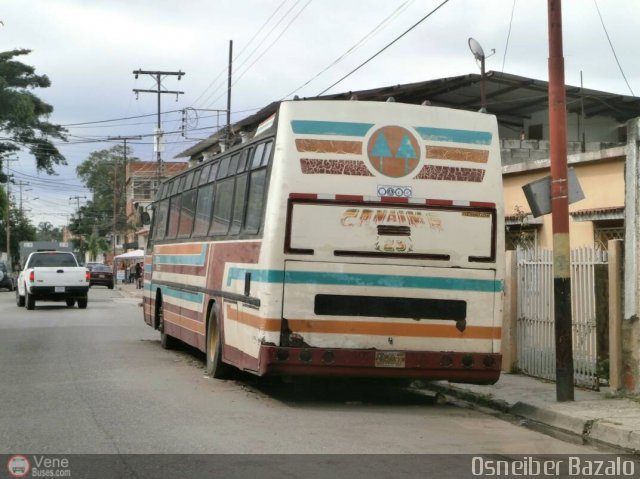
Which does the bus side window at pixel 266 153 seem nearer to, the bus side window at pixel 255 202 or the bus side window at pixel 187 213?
the bus side window at pixel 255 202

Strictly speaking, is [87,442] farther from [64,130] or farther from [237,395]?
[64,130]

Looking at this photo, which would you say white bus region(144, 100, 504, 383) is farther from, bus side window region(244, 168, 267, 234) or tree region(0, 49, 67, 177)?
tree region(0, 49, 67, 177)

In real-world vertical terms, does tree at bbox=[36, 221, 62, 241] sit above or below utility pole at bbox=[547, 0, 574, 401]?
above

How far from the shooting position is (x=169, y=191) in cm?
1758

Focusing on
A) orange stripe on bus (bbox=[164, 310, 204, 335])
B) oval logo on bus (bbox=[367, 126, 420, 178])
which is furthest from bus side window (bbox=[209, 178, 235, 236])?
oval logo on bus (bbox=[367, 126, 420, 178])

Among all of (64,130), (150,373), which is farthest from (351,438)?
(64,130)

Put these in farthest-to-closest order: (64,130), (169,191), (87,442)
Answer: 1. (64,130)
2. (169,191)
3. (87,442)

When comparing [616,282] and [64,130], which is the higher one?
[64,130]

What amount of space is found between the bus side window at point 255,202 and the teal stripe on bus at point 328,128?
756 millimetres

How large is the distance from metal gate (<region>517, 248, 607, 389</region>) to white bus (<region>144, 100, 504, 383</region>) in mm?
1902

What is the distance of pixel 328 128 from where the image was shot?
392 inches

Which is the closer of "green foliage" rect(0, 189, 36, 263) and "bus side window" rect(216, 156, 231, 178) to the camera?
"bus side window" rect(216, 156, 231, 178)

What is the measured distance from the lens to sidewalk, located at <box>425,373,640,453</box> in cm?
859

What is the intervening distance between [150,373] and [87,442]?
524cm
